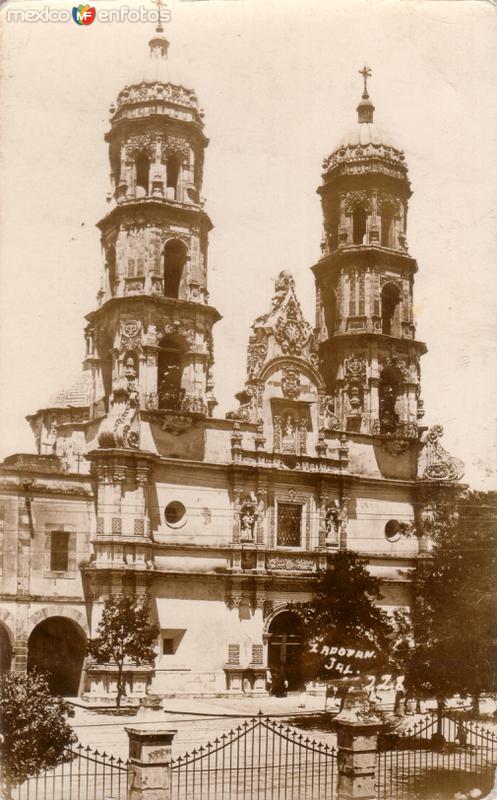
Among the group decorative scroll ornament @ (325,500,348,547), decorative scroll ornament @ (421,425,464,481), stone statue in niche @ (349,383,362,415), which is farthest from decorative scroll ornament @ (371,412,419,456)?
decorative scroll ornament @ (325,500,348,547)

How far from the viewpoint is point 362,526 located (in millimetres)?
35594

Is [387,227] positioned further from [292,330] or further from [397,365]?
[292,330]

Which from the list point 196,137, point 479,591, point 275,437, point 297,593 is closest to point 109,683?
point 297,593

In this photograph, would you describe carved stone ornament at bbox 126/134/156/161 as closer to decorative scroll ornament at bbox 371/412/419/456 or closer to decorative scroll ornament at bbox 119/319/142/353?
decorative scroll ornament at bbox 119/319/142/353

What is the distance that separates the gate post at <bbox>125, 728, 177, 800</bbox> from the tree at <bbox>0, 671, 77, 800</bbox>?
1082 mm

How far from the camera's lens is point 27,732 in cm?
1526

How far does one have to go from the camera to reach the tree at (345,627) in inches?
1086

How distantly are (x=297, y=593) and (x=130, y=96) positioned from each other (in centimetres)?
1767

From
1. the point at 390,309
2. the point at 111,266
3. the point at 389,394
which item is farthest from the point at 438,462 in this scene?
the point at 111,266

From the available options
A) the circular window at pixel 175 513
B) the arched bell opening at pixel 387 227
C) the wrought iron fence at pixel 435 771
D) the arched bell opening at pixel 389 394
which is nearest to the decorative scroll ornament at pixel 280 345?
the arched bell opening at pixel 389 394

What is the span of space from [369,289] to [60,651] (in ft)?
56.6

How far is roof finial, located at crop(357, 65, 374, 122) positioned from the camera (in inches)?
895

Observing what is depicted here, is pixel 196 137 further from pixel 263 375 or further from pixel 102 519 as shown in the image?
pixel 102 519

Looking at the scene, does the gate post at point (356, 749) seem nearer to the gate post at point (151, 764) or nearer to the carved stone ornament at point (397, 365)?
the gate post at point (151, 764)
